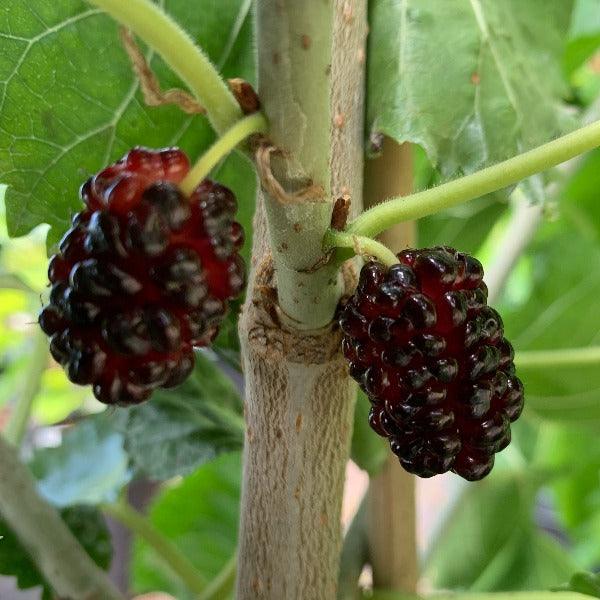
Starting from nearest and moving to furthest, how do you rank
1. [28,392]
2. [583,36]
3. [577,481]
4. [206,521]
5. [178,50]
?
[178,50], [28,392], [583,36], [206,521], [577,481]

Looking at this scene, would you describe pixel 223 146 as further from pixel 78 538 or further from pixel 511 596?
pixel 78 538

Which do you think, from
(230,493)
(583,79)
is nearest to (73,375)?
(230,493)

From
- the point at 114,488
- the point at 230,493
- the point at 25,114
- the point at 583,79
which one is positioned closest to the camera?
the point at 25,114

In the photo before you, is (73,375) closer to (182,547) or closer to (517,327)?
(517,327)

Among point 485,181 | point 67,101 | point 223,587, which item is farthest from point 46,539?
point 485,181

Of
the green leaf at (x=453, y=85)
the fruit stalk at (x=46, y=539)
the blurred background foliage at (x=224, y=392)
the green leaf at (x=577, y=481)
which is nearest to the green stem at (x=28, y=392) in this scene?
the blurred background foliage at (x=224, y=392)

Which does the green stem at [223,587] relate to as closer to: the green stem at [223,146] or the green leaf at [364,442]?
the green leaf at [364,442]

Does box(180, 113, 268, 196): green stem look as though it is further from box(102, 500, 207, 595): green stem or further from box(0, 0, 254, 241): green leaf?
box(102, 500, 207, 595): green stem

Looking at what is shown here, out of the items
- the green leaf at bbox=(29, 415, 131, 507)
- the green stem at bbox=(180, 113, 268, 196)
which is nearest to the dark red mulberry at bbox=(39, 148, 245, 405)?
the green stem at bbox=(180, 113, 268, 196)
